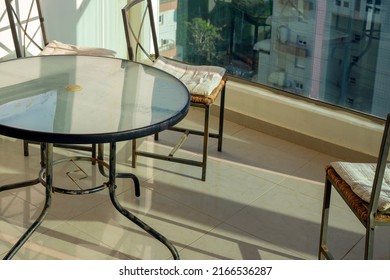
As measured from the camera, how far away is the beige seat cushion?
3.52 m

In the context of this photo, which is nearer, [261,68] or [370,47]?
[370,47]

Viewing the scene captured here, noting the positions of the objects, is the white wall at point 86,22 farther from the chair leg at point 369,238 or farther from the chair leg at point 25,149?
the chair leg at point 369,238

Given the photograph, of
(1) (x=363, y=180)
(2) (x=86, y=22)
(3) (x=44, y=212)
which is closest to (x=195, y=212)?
(3) (x=44, y=212)

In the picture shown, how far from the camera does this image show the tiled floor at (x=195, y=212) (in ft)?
9.90

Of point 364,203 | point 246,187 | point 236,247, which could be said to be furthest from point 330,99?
point 364,203

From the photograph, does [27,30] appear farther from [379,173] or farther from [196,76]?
[379,173]

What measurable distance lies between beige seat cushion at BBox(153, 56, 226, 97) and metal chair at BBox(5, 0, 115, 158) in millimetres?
334

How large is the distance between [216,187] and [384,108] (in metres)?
1.03

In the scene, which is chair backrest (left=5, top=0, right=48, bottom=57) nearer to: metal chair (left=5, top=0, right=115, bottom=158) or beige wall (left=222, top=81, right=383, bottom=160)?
metal chair (left=5, top=0, right=115, bottom=158)

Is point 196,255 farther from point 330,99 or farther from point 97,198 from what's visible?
point 330,99

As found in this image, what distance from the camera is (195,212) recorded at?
3.31m

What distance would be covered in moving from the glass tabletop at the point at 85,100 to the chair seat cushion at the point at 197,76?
34cm

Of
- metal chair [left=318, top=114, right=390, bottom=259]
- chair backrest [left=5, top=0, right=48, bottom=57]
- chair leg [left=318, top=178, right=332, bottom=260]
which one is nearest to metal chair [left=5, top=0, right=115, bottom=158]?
chair backrest [left=5, top=0, right=48, bottom=57]

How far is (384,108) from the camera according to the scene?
12.6 feet
